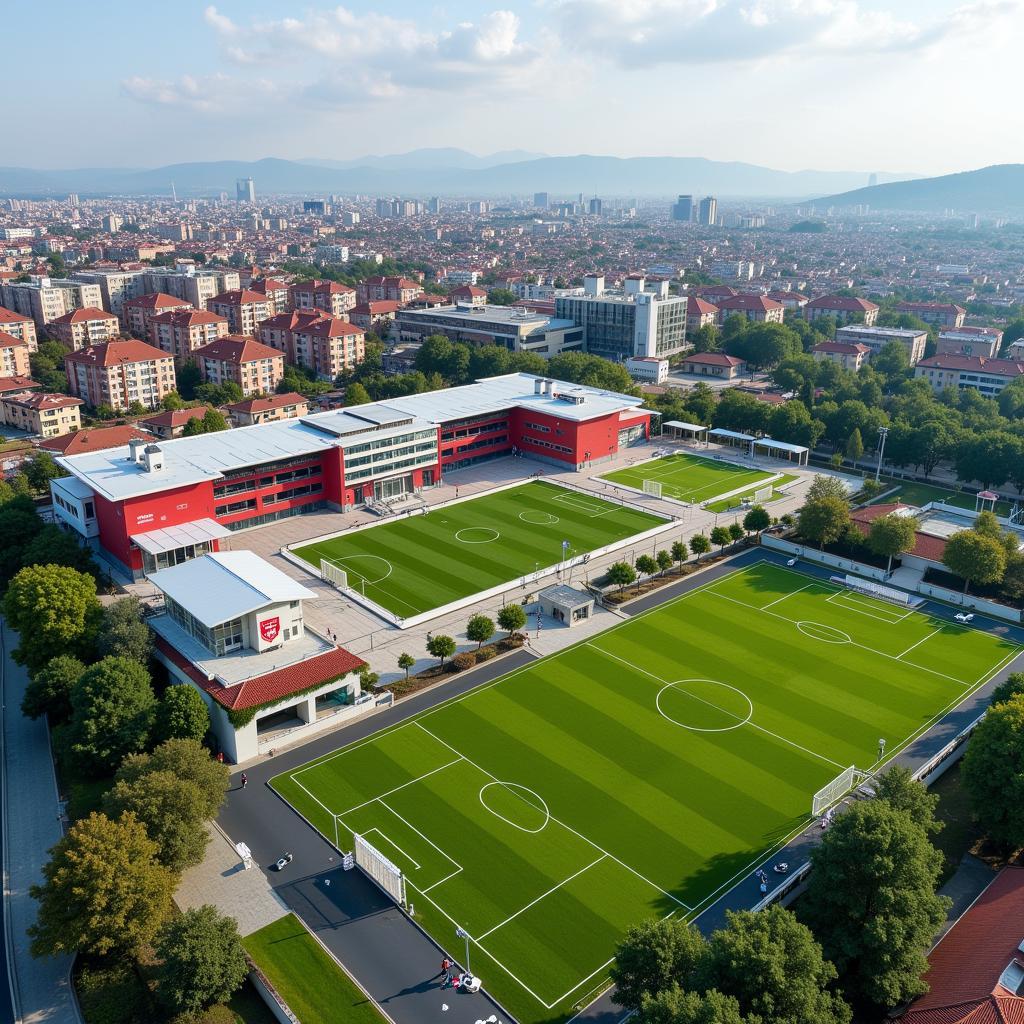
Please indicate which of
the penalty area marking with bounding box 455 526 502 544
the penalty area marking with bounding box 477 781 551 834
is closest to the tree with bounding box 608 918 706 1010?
the penalty area marking with bounding box 477 781 551 834

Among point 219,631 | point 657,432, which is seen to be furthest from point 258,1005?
point 657,432

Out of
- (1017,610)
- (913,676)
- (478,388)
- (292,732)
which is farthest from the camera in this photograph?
(478,388)

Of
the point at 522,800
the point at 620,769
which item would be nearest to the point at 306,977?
the point at 522,800

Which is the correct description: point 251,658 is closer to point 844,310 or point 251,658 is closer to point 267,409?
point 267,409

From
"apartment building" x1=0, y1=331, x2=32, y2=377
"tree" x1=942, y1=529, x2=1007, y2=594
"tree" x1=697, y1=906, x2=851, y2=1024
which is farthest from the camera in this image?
"apartment building" x1=0, y1=331, x2=32, y2=377

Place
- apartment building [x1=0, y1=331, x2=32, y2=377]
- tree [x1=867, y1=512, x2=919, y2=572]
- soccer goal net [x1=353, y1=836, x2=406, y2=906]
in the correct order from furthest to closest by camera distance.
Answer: apartment building [x1=0, y1=331, x2=32, y2=377] → tree [x1=867, y1=512, x2=919, y2=572] → soccer goal net [x1=353, y1=836, x2=406, y2=906]

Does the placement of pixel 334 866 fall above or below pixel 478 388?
below

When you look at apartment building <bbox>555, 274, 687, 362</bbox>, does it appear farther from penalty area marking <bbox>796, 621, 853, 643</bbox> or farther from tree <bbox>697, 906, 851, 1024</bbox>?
tree <bbox>697, 906, 851, 1024</bbox>

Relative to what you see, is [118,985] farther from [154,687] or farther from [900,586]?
[900,586]
